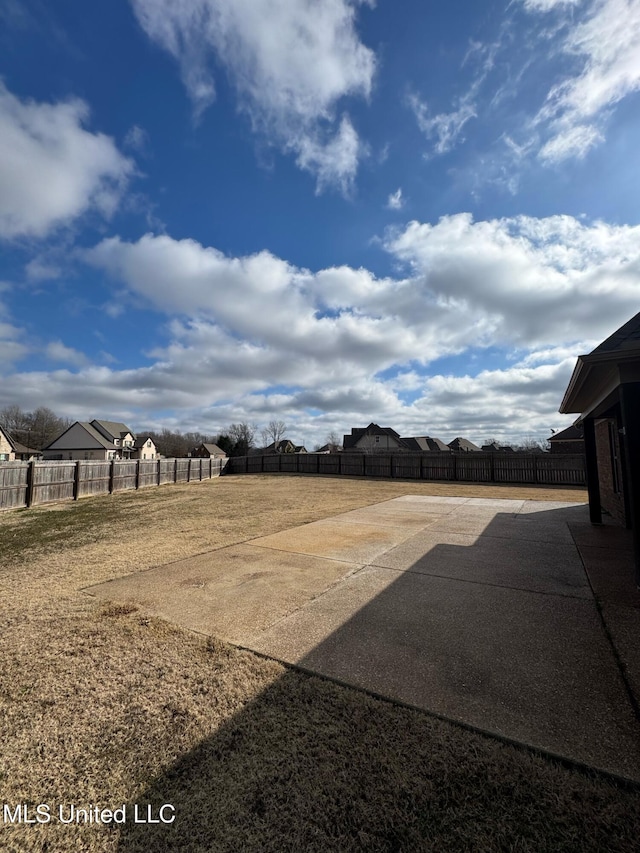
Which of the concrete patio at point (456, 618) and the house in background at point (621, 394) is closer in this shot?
the concrete patio at point (456, 618)

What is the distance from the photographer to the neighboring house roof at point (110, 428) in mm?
47969

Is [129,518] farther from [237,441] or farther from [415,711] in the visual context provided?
[237,441]

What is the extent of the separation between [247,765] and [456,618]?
2.47m

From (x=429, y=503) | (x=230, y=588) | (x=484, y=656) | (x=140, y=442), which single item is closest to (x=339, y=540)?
(x=230, y=588)

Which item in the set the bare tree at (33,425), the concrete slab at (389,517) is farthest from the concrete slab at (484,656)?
the bare tree at (33,425)

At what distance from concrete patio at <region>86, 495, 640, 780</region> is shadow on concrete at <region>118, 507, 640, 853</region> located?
0.05 feet

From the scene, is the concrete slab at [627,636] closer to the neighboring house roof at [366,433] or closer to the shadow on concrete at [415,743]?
the shadow on concrete at [415,743]

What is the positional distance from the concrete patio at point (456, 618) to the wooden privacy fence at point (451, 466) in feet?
44.5

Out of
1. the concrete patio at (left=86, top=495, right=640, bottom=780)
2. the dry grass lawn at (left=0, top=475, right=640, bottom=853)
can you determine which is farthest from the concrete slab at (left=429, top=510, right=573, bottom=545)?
the dry grass lawn at (left=0, top=475, right=640, bottom=853)

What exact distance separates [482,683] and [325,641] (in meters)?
1.27

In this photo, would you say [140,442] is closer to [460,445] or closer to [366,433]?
[366,433]

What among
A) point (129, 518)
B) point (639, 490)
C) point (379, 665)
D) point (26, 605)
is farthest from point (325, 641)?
point (129, 518)

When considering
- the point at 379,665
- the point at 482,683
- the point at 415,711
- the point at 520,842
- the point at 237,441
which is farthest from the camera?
the point at 237,441

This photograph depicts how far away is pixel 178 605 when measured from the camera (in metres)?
4.25
